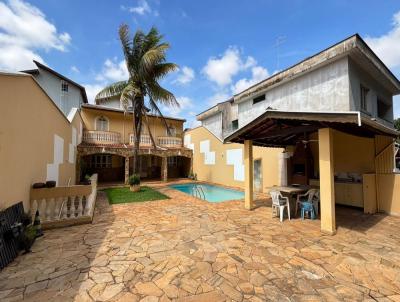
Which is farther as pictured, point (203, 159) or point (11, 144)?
point (203, 159)

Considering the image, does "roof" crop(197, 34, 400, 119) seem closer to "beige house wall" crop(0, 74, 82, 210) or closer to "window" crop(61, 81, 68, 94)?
"beige house wall" crop(0, 74, 82, 210)

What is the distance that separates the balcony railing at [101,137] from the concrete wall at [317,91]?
12.7 m

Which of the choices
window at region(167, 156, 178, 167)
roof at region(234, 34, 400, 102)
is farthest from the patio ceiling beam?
window at region(167, 156, 178, 167)

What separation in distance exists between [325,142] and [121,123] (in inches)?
675

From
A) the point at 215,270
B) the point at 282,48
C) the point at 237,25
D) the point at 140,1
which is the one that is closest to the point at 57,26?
the point at 140,1

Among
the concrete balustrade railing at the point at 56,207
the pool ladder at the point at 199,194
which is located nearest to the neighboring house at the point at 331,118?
the pool ladder at the point at 199,194

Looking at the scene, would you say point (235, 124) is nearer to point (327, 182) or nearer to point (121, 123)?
point (121, 123)

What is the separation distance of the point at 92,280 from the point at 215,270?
205cm

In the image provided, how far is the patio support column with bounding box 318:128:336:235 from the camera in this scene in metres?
4.95

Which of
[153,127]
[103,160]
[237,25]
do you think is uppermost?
[237,25]

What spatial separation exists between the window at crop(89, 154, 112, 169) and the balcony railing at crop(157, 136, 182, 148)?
497 centimetres

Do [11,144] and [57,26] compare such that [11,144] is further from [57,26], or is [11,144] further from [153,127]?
[153,127]

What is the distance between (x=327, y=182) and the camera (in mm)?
4973

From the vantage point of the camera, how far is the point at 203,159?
17.8 m
